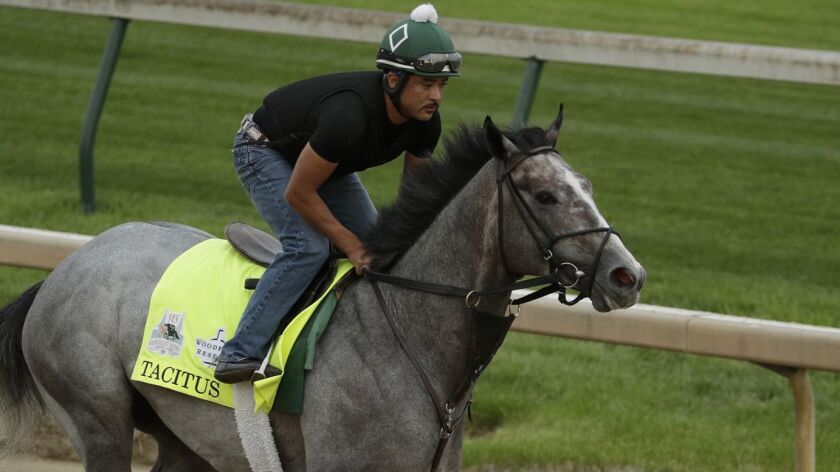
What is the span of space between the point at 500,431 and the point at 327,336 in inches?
92.4

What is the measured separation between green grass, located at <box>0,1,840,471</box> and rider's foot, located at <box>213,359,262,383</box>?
1.11 metres

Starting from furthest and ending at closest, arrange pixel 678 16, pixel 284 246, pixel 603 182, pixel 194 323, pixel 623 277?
1. pixel 678 16
2. pixel 603 182
3. pixel 194 323
4. pixel 284 246
5. pixel 623 277

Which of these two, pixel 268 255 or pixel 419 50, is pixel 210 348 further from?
pixel 419 50

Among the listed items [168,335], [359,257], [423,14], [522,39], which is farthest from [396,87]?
[522,39]

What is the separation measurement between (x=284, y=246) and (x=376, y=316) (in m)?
0.42

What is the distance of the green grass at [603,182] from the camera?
668cm

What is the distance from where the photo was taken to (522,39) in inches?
304

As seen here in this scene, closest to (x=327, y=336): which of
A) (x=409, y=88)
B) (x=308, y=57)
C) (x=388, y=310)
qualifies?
(x=388, y=310)

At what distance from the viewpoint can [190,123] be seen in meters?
11.0

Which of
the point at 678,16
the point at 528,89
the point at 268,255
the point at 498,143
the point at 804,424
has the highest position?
the point at 498,143

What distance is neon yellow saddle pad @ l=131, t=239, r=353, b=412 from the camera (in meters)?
4.77

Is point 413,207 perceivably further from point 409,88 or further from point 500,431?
point 500,431

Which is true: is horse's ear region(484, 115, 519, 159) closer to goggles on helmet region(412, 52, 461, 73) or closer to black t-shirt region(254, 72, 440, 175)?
goggles on helmet region(412, 52, 461, 73)

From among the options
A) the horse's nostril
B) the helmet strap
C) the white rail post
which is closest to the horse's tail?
the helmet strap
